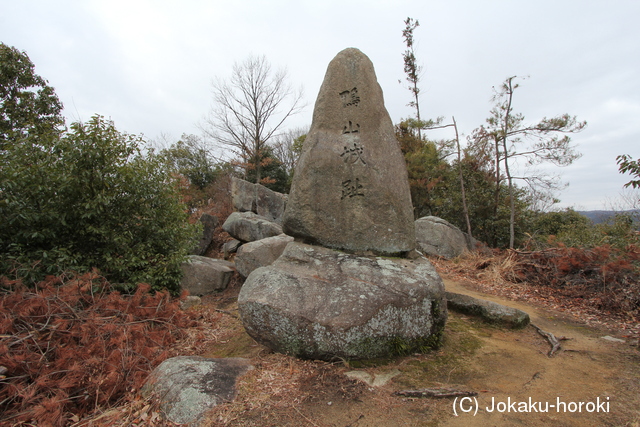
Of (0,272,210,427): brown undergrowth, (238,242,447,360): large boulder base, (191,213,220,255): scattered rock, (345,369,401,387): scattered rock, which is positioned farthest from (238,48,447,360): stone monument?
(191,213,220,255): scattered rock

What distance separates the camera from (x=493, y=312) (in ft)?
14.7

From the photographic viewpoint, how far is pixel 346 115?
441cm

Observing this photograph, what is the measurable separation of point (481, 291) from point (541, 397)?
4484mm

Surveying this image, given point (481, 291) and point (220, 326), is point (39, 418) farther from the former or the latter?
point (481, 291)

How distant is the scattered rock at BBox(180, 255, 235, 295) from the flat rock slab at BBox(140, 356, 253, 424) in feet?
14.1


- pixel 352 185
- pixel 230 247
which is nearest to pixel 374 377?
pixel 352 185

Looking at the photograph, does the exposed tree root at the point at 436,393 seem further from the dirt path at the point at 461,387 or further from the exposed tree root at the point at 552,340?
the exposed tree root at the point at 552,340

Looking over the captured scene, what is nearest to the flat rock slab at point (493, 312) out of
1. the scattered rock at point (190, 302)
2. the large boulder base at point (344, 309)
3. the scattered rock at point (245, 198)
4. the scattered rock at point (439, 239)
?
the large boulder base at point (344, 309)

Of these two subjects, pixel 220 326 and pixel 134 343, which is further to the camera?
pixel 220 326

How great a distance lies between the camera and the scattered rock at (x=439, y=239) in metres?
10.4

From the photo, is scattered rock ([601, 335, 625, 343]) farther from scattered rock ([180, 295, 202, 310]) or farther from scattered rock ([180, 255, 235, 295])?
scattered rock ([180, 255, 235, 295])

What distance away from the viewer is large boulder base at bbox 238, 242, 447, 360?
311 cm

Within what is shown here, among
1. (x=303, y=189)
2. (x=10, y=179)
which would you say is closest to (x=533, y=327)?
(x=303, y=189)

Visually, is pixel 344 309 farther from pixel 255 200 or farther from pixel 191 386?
pixel 255 200
